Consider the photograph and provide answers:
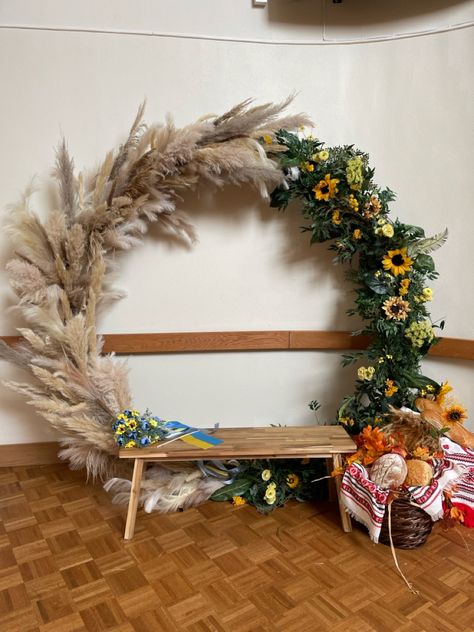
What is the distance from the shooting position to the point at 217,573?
1.92 meters

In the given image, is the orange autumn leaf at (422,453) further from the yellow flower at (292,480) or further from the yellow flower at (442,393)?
the yellow flower at (292,480)

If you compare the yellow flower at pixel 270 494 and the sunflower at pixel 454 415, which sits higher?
the sunflower at pixel 454 415

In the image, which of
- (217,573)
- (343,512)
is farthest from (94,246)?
(343,512)

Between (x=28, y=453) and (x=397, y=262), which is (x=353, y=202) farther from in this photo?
(x=28, y=453)

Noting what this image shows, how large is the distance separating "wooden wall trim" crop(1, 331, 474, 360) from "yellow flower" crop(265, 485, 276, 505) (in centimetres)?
74

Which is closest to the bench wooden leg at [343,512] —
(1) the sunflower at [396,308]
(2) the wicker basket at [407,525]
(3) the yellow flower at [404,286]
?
(2) the wicker basket at [407,525]

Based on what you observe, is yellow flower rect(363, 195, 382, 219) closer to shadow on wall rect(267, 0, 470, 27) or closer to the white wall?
the white wall

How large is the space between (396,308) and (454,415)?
0.52m

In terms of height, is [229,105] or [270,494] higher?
[229,105]

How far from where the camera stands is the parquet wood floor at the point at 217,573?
5.53ft

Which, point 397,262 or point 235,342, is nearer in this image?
point 397,262

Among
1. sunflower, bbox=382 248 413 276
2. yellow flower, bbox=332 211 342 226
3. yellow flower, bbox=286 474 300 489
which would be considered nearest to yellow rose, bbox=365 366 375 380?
sunflower, bbox=382 248 413 276

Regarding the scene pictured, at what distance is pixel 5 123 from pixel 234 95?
113 cm

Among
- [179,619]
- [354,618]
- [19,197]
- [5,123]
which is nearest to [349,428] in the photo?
[354,618]
